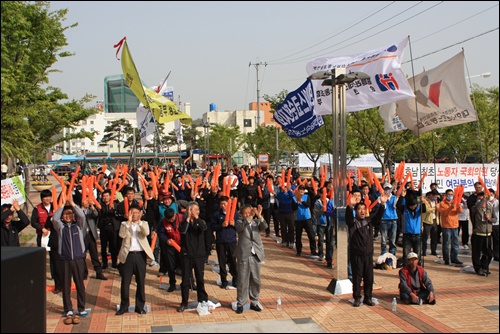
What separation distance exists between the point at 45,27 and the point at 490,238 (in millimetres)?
11703

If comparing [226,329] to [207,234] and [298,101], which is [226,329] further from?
[298,101]

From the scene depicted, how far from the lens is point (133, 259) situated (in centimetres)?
803

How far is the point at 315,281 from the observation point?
10305 millimetres

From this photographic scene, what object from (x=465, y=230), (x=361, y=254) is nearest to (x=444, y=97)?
(x=465, y=230)

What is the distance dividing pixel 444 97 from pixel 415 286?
16.0 ft

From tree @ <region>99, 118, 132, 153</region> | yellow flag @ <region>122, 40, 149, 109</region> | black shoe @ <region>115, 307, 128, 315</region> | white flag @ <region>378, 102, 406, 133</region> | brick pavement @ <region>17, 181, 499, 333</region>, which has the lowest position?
brick pavement @ <region>17, 181, 499, 333</region>

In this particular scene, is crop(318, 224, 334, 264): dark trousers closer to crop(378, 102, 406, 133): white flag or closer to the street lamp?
the street lamp

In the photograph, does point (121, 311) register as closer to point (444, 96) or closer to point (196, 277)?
point (196, 277)

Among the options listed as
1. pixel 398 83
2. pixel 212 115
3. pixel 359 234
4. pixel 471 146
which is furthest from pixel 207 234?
pixel 212 115

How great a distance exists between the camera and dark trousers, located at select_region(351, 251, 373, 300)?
8.57 m

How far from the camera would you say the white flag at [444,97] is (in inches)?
445

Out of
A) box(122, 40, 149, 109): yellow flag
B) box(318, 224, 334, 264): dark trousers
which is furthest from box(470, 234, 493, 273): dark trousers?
box(122, 40, 149, 109): yellow flag

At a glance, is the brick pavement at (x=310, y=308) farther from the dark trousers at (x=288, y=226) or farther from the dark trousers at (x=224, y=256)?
the dark trousers at (x=288, y=226)

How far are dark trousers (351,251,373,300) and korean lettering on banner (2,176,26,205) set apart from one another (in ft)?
17.6
